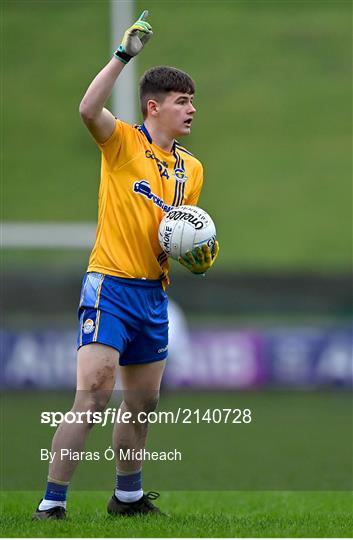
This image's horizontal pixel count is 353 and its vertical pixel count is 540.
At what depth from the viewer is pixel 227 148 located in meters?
26.2

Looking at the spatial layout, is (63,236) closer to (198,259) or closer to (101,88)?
(198,259)

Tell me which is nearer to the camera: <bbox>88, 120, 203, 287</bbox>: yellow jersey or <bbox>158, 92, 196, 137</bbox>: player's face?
<bbox>88, 120, 203, 287</bbox>: yellow jersey

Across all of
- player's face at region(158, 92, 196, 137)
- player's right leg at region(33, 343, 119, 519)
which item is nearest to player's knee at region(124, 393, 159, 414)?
player's right leg at region(33, 343, 119, 519)

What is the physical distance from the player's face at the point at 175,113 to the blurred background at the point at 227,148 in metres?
10.0

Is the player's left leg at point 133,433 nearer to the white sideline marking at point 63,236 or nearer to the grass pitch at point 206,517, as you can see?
the grass pitch at point 206,517

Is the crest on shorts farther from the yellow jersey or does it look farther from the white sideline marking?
the white sideline marking

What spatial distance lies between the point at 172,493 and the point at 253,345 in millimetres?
5958

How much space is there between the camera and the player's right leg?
16.3ft

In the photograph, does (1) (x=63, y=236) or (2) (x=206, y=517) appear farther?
(1) (x=63, y=236)

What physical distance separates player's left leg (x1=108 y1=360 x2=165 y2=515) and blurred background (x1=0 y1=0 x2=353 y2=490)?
387 inches

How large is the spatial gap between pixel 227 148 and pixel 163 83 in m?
21.0

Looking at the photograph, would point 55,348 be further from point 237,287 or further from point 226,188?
point 226,188

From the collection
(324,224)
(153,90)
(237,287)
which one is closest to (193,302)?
(237,287)

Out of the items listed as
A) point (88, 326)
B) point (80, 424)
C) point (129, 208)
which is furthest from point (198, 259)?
point (80, 424)
